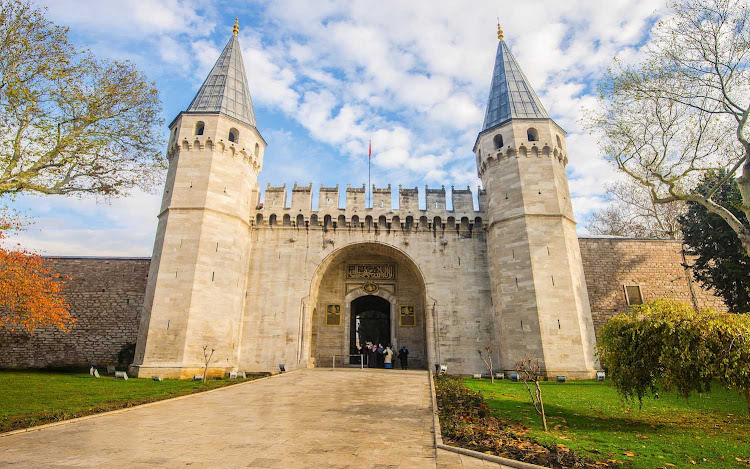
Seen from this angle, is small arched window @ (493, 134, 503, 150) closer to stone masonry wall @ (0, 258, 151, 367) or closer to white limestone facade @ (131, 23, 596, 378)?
white limestone facade @ (131, 23, 596, 378)

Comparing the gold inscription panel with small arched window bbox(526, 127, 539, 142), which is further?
the gold inscription panel

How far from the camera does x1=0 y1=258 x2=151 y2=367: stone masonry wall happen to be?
17.1 metres

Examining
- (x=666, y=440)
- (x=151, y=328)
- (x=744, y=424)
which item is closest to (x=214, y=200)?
(x=151, y=328)

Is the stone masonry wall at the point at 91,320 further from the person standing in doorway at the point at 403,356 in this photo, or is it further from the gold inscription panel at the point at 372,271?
the person standing in doorway at the point at 403,356

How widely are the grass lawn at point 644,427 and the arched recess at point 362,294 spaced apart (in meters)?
7.49

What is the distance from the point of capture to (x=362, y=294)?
63.3ft

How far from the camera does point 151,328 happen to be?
47.2 ft

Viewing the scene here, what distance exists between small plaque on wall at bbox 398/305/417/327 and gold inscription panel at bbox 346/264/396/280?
160cm

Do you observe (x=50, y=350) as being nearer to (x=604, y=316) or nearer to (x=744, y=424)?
(x=744, y=424)

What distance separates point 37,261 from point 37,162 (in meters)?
11.0

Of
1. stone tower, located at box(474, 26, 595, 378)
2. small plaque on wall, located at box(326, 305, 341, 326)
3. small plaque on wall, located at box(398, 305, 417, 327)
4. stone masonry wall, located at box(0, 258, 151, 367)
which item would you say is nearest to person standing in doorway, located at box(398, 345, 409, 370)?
small plaque on wall, located at box(398, 305, 417, 327)

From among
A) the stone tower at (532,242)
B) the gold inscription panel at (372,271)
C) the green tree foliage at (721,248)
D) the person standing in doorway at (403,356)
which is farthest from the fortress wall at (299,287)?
the green tree foliage at (721,248)

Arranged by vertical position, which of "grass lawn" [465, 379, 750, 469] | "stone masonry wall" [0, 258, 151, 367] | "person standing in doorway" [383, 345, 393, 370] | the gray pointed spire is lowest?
"grass lawn" [465, 379, 750, 469]

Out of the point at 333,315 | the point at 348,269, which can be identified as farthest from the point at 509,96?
the point at 333,315
